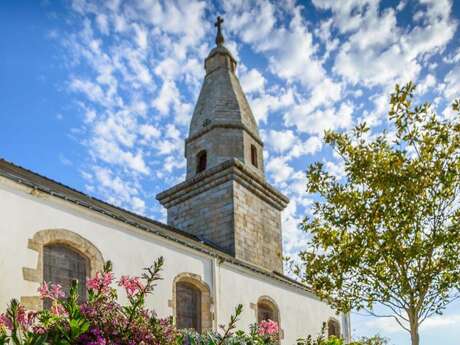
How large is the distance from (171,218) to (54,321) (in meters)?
16.7

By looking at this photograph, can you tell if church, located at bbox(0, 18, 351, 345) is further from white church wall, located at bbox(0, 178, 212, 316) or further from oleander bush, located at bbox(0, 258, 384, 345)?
oleander bush, located at bbox(0, 258, 384, 345)

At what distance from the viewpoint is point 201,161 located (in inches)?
811

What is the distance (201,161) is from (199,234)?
3.36 meters

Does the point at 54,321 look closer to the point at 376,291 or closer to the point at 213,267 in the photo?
the point at 376,291

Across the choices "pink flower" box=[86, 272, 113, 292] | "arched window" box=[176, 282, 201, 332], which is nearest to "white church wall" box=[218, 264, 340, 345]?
"arched window" box=[176, 282, 201, 332]

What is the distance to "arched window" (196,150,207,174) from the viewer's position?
20.4 metres

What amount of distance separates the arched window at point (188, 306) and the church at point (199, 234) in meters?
0.03

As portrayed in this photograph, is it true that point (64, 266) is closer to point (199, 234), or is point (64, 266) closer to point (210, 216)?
point (210, 216)

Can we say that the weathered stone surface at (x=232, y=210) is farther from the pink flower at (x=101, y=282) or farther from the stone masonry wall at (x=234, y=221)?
the pink flower at (x=101, y=282)

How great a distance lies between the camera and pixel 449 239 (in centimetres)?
938

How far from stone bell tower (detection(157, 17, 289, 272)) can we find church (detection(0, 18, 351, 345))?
0.15ft

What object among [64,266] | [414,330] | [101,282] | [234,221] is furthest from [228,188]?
[101,282]

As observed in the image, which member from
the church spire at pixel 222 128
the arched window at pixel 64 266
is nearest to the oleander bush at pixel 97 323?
the arched window at pixel 64 266

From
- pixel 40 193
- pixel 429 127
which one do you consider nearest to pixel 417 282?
pixel 429 127
